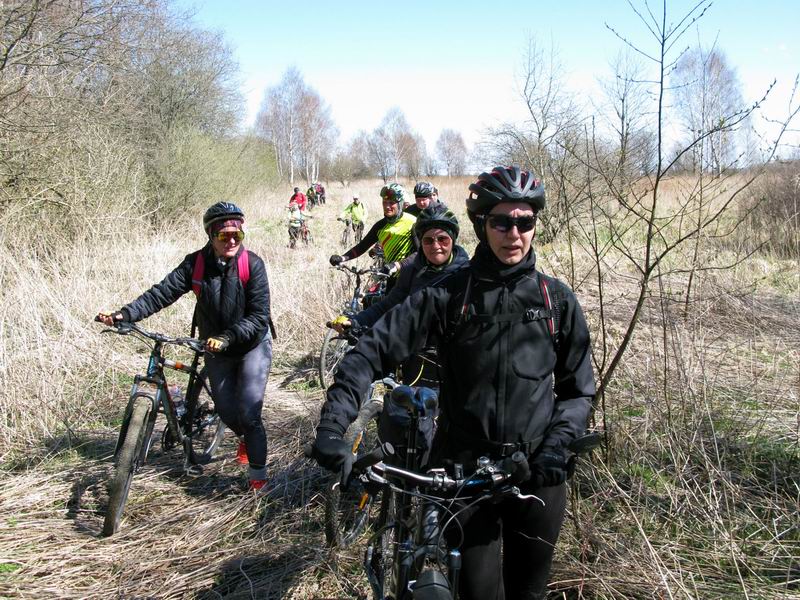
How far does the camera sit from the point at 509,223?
7.02 ft

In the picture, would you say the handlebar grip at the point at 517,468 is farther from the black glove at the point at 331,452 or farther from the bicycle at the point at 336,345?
the bicycle at the point at 336,345

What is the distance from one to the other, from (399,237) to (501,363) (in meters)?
5.13

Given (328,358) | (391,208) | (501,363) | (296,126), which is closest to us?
(501,363)

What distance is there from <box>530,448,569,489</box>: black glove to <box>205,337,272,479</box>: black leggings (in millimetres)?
2655

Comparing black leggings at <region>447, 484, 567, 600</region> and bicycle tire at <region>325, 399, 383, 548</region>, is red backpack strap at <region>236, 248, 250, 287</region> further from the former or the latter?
black leggings at <region>447, 484, 567, 600</region>

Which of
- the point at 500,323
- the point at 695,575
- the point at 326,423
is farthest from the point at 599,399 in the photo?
the point at 326,423

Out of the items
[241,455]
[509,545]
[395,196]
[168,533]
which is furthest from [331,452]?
[395,196]

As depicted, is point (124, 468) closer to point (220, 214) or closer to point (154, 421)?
point (154, 421)

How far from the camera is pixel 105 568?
135 inches

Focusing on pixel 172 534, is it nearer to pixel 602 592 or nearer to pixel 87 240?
pixel 602 592

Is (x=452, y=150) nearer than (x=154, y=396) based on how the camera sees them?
No

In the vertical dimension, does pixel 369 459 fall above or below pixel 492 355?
below

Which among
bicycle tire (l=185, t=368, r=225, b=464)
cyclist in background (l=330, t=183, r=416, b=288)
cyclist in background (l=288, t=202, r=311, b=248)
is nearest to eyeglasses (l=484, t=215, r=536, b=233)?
bicycle tire (l=185, t=368, r=225, b=464)

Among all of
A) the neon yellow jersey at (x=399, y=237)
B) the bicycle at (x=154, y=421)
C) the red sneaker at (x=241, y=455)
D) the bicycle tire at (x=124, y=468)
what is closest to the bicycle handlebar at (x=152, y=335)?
the bicycle at (x=154, y=421)
